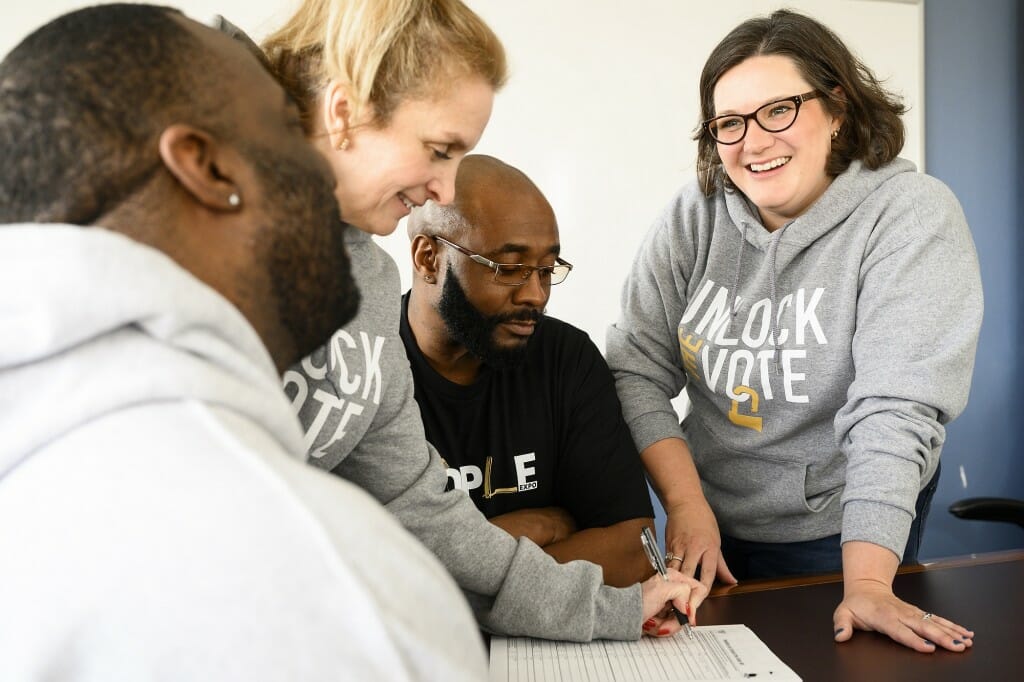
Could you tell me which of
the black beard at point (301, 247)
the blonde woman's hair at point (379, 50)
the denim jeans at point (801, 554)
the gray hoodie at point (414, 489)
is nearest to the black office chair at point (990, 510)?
the denim jeans at point (801, 554)

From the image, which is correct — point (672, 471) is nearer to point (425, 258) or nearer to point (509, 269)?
point (509, 269)

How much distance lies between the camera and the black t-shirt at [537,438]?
154 cm

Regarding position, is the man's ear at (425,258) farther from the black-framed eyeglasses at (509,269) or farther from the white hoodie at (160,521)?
the white hoodie at (160,521)

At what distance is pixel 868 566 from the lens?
1.22 metres

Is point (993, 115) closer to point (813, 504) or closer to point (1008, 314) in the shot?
point (1008, 314)

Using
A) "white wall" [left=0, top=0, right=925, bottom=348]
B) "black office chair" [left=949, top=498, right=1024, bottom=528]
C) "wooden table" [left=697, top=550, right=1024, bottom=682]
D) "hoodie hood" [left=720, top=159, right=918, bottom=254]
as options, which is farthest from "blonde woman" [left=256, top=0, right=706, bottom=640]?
"white wall" [left=0, top=0, right=925, bottom=348]

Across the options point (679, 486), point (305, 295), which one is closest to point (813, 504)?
point (679, 486)

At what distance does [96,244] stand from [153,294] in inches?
1.9

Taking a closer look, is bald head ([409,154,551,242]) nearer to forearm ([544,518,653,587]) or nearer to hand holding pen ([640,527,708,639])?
forearm ([544,518,653,587])

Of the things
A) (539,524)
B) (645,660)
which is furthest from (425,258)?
(645,660)

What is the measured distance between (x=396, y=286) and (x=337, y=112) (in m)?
0.28

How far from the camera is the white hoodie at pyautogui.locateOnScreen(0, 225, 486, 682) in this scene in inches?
16.4

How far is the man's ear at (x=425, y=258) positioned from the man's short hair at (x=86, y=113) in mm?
1076

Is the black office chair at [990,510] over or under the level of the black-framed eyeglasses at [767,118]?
under
